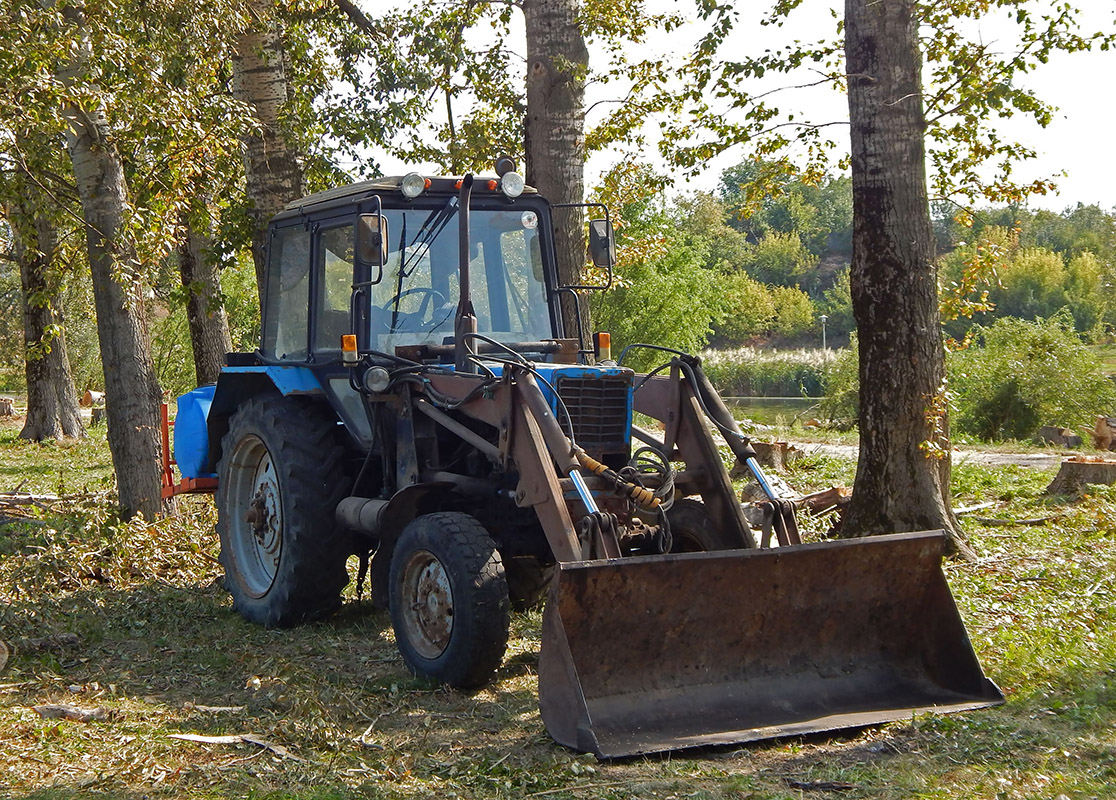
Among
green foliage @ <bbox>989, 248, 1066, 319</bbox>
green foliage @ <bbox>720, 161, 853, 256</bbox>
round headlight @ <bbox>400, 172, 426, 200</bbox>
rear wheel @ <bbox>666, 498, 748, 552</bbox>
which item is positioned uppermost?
green foliage @ <bbox>720, 161, 853, 256</bbox>

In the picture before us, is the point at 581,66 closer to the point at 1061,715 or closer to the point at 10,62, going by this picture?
the point at 10,62

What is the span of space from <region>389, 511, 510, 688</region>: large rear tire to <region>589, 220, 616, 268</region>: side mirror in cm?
185

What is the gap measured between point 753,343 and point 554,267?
3312 inches

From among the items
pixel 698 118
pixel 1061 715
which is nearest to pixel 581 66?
pixel 698 118

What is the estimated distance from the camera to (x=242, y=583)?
784 cm

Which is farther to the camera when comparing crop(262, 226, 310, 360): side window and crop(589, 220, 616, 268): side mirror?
crop(262, 226, 310, 360): side window

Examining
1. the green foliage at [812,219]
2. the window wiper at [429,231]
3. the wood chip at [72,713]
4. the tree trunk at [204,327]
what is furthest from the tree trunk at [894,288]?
the green foliage at [812,219]

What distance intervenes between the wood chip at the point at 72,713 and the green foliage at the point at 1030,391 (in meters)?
19.7

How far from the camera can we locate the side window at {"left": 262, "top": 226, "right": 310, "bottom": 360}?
24.9ft

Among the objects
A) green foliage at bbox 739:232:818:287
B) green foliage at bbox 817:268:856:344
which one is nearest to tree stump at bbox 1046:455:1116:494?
green foliage at bbox 817:268:856:344

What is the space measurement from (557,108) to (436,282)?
11.1ft

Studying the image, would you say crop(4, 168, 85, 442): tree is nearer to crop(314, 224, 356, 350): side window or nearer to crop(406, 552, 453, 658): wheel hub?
crop(314, 224, 356, 350): side window

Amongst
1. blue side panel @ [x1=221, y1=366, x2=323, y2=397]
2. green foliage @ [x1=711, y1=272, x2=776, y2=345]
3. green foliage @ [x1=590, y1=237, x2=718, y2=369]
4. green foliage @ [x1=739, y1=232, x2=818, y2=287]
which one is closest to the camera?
blue side panel @ [x1=221, y1=366, x2=323, y2=397]

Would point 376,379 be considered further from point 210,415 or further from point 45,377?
point 45,377
